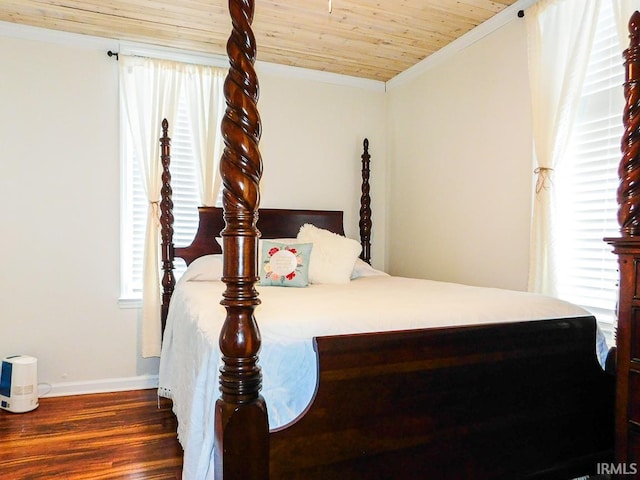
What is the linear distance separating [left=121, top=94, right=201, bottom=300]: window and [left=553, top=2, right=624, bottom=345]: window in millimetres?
2626

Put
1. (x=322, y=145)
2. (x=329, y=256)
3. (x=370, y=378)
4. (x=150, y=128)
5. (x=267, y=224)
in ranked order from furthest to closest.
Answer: (x=322, y=145), (x=267, y=224), (x=150, y=128), (x=329, y=256), (x=370, y=378)

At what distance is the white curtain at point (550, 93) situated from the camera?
7.82 ft

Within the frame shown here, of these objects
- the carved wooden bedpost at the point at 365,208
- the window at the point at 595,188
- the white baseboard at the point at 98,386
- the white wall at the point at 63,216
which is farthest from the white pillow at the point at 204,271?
the window at the point at 595,188

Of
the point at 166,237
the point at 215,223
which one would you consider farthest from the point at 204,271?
the point at 215,223

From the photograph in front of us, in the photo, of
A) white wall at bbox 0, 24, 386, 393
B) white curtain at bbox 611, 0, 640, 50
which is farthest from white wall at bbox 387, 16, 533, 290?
white wall at bbox 0, 24, 386, 393

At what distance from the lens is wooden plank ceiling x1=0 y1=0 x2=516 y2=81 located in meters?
2.79

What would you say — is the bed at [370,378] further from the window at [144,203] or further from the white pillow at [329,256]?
the window at [144,203]

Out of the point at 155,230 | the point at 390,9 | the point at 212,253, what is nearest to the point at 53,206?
the point at 155,230

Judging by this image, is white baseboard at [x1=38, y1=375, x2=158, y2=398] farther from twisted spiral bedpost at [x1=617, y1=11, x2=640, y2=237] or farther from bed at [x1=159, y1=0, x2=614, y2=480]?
twisted spiral bedpost at [x1=617, y1=11, x2=640, y2=237]

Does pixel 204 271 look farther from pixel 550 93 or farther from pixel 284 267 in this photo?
pixel 550 93

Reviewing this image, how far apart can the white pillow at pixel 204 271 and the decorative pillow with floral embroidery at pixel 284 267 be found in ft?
1.13

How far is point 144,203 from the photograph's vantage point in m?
3.46

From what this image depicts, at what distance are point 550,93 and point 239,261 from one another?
2.20 metres

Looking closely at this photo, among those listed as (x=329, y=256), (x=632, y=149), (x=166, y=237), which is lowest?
(x=329, y=256)
